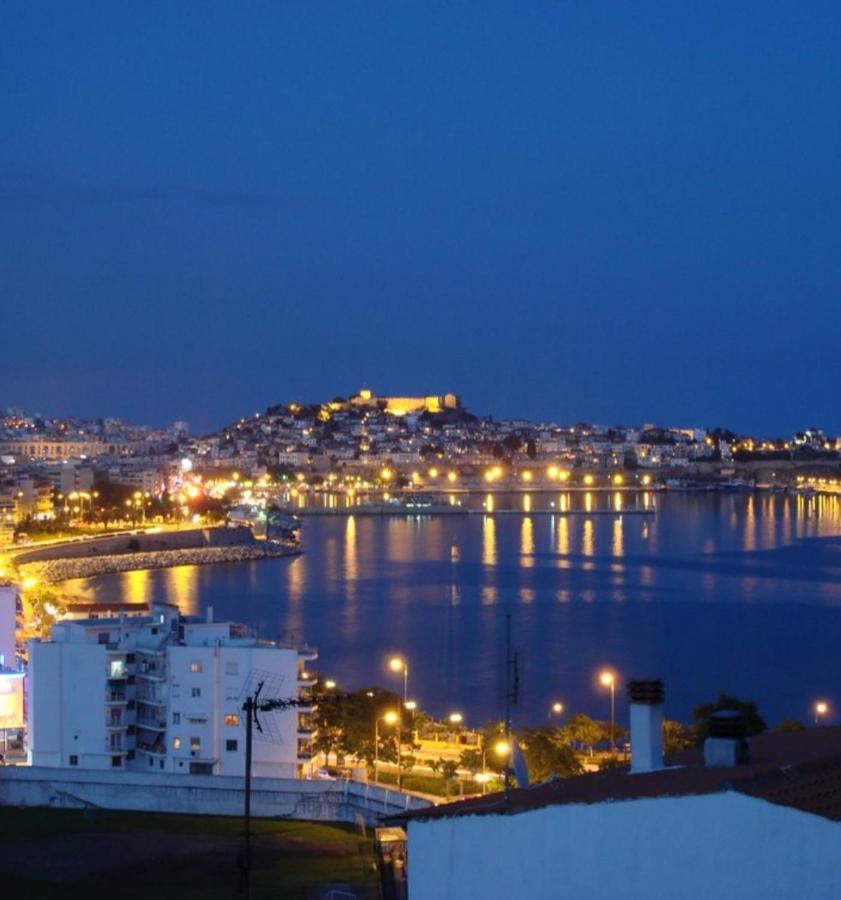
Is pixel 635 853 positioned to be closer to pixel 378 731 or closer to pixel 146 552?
pixel 378 731

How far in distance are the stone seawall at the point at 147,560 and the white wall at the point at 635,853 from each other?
12934 millimetres

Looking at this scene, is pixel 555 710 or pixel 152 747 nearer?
pixel 152 747

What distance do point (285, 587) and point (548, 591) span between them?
7.54ft

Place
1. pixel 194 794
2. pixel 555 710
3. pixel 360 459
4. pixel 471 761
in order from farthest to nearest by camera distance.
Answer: pixel 360 459 < pixel 555 710 < pixel 471 761 < pixel 194 794

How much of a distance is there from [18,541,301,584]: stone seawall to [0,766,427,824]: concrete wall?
32.7ft

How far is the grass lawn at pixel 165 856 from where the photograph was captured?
336 centimetres

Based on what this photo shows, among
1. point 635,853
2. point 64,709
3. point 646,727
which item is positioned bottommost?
point 64,709

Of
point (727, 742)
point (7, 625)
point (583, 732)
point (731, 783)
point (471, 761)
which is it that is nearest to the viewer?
point (731, 783)

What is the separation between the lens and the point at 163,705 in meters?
5.28

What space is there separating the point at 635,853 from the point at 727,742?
161mm

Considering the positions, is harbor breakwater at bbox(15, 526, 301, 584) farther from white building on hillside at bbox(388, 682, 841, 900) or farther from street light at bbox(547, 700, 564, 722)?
white building on hillside at bbox(388, 682, 841, 900)

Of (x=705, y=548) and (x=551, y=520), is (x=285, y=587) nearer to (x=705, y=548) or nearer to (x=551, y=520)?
(x=705, y=548)

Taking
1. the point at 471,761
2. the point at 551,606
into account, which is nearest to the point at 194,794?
the point at 471,761

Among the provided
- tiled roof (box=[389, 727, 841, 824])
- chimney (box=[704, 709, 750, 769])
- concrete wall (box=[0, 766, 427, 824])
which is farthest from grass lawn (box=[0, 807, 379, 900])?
chimney (box=[704, 709, 750, 769])
